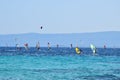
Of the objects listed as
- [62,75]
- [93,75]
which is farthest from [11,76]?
[93,75]

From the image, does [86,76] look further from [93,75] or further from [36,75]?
[36,75]

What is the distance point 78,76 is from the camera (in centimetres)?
6150

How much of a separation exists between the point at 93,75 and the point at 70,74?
3007 millimetres

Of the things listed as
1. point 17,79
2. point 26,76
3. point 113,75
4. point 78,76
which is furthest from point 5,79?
point 113,75

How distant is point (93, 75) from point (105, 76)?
1.75m

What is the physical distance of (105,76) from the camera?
204 ft

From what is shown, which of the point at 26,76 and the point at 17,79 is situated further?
the point at 26,76

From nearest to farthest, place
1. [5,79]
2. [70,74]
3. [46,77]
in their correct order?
[5,79], [46,77], [70,74]

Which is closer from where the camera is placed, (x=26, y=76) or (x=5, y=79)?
(x=5, y=79)

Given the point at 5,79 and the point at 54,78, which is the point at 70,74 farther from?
the point at 5,79

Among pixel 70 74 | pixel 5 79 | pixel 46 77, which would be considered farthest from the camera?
pixel 70 74

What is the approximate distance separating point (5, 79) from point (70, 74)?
1080cm

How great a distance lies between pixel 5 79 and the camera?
184 ft

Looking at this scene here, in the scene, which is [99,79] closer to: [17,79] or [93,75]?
[93,75]
